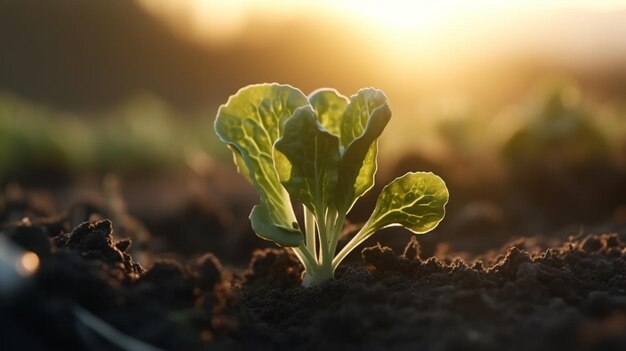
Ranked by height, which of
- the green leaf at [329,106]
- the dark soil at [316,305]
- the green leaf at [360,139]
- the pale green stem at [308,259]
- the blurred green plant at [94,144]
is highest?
the blurred green plant at [94,144]

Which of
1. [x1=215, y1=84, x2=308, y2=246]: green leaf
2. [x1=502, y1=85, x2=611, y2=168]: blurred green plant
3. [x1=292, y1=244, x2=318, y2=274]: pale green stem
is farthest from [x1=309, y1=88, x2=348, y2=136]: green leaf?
[x1=502, y1=85, x2=611, y2=168]: blurred green plant

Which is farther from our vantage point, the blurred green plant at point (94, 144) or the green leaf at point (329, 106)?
the blurred green plant at point (94, 144)

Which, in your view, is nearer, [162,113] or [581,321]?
[581,321]

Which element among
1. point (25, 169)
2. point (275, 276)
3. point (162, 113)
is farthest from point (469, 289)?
point (162, 113)

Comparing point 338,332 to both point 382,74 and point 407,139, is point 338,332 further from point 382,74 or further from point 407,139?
point 382,74

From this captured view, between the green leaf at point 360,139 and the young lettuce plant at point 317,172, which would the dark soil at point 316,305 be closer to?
the young lettuce plant at point 317,172

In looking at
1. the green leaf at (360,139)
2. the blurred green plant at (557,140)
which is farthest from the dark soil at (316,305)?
the blurred green plant at (557,140)

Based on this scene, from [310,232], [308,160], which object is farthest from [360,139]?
[310,232]

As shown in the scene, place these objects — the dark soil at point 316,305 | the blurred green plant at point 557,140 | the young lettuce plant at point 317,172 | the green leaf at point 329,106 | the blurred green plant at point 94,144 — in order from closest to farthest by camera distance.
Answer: the dark soil at point 316,305 → the young lettuce plant at point 317,172 → the green leaf at point 329,106 → the blurred green plant at point 557,140 → the blurred green plant at point 94,144
